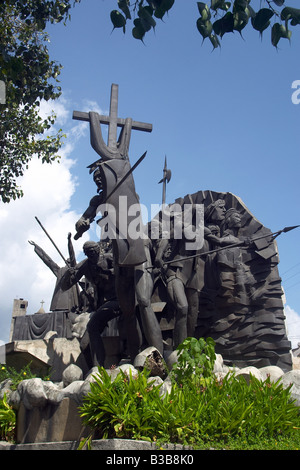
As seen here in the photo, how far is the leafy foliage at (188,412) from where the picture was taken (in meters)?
4.47

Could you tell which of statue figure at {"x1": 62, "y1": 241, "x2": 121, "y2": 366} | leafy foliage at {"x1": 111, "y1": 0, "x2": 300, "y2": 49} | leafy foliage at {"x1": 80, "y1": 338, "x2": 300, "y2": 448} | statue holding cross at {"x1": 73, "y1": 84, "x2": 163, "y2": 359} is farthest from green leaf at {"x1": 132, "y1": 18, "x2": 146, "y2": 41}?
statue figure at {"x1": 62, "y1": 241, "x2": 121, "y2": 366}

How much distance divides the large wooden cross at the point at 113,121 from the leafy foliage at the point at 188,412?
4.56m

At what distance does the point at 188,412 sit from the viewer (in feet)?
15.1

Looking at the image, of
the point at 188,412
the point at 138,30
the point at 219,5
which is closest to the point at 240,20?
the point at 219,5

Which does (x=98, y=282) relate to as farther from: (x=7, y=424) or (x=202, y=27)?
(x=202, y=27)

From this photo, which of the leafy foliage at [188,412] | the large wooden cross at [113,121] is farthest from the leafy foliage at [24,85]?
the leafy foliage at [188,412]

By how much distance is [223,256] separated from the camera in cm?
898

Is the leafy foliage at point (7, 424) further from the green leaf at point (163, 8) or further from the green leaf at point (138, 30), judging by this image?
the green leaf at point (163, 8)

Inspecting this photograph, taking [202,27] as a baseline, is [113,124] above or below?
above

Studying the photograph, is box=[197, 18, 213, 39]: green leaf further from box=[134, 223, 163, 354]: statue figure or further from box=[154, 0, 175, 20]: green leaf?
box=[134, 223, 163, 354]: statue figure

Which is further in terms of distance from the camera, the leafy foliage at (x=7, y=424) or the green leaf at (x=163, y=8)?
the leafy foliage at (x=7, y=424)

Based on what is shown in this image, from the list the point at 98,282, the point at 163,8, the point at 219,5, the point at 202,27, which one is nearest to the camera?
the point at 163,8

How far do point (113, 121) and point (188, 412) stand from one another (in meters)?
5.58
